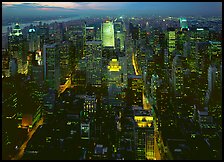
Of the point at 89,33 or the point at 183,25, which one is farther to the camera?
the point at 89,33

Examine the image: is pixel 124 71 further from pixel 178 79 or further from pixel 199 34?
pixel 199 34

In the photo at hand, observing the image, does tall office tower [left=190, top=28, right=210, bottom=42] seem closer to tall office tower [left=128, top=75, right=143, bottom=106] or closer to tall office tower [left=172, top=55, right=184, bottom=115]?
tall office tower [left=172, top=55, right=184, bottom=115]

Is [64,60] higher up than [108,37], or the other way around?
[108,37]

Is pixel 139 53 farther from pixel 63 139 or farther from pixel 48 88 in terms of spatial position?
pixel 63 139

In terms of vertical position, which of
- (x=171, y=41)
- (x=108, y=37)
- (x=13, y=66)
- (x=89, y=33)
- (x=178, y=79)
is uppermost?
(x=89, y=33)

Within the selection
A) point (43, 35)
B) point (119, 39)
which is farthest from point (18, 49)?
point (119, 39)

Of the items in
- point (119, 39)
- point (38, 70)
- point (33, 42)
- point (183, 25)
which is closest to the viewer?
point (38, 70)

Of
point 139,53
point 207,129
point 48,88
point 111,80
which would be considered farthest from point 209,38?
point 48,88

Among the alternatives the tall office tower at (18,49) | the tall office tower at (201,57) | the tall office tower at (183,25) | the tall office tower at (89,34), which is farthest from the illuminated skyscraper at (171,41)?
the tall office tower at (18,49)
